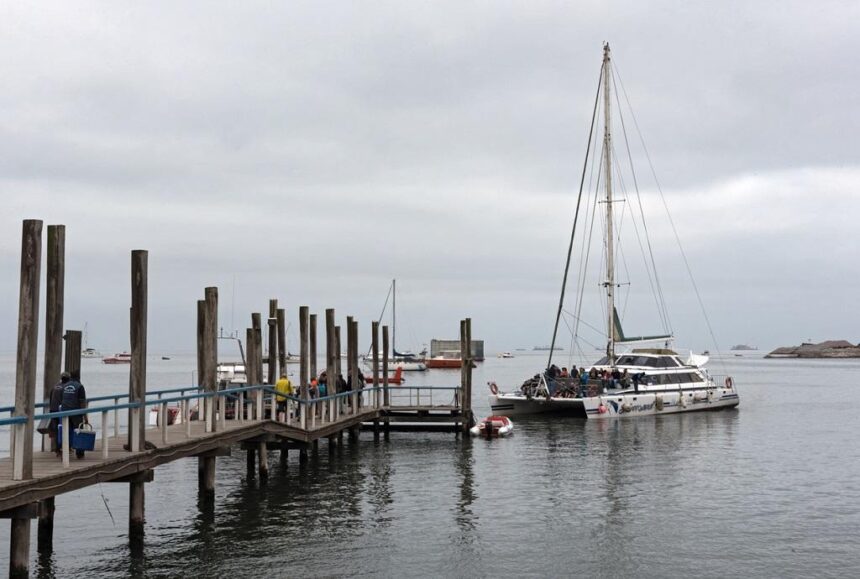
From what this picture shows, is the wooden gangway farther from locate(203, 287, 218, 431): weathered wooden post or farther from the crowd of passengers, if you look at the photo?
the crowd of passengers

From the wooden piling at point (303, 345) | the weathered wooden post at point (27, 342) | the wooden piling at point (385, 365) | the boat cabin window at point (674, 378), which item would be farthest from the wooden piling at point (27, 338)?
the boat cabin window at point (674, 378)

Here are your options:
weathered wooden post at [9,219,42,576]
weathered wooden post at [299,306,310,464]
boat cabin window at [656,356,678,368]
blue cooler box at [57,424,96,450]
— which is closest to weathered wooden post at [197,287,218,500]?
blue cooler box at [57,424,96,450]

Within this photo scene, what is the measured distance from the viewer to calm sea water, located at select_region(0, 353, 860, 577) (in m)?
16.7

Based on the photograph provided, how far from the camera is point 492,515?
21.0 m

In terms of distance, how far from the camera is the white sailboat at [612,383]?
141ft

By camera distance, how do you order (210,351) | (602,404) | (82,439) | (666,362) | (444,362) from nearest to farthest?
1. (82,439)
2. (210,351)
3. (602,404)
4. (666,362)
5. (444,362)

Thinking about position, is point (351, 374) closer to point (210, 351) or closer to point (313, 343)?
point (313, 343)

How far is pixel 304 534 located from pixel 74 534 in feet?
16.1

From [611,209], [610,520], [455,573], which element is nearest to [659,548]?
→ [610,520]

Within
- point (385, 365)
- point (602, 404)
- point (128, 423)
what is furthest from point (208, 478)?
point (602, 404)

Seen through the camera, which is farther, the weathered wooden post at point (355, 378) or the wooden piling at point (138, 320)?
the weathered wooden post at point (355, 378)

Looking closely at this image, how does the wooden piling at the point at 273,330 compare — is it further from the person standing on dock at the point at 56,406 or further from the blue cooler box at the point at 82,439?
the blue cooler box at the point at 82,439

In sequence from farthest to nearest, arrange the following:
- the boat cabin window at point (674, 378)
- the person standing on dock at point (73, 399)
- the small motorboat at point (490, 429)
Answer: the boat cabin window at point (674, 378) < the small motorboat at point (490, 429) < the person standing on dock at point (73, 399)

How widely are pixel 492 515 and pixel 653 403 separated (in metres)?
Result: 25.8
